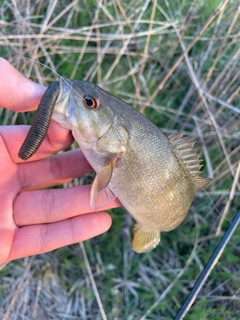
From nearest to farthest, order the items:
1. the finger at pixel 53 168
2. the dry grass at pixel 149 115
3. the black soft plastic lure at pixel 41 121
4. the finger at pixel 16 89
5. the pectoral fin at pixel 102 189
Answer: the black soft plastic lure at pixel 41 121, the finger at pixel 16 89, the pectoral fin at pixel 102 189, the finger at pixel 53 168, the dry grass at pixel 149 115

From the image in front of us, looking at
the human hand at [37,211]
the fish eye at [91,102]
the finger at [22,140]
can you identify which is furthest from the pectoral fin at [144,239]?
the fish eye at [91,102]

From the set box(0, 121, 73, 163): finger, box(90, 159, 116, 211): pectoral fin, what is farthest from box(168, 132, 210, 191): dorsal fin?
box(0, 121, 73, 163): finger

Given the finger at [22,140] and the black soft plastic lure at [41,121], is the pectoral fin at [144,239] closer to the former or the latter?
the finger at [22,140]

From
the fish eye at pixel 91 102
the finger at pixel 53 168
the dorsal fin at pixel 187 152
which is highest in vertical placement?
the fish eye at pixel 91 102

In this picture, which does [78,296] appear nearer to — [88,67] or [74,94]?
[74,94]

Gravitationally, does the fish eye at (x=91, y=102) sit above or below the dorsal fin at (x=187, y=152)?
above

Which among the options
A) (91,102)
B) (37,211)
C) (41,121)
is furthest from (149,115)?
(41,121)

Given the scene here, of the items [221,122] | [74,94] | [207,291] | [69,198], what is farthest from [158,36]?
[207,291]
